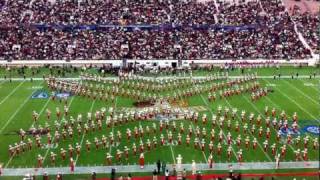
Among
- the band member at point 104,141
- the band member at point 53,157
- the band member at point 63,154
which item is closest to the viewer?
the band member at point 53,157

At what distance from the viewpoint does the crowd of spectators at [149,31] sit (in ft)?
145

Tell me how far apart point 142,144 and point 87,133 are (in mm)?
3667

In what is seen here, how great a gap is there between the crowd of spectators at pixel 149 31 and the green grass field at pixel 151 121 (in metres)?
4.87

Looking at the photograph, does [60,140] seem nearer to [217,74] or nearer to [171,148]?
[171,148]

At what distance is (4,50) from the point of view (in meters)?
44.3

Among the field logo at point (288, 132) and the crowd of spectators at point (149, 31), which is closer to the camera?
the field logo at point (288, 132)

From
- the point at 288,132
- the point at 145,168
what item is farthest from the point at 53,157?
the point at 288,132

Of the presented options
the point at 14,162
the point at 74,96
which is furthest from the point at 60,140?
the point at 74,96

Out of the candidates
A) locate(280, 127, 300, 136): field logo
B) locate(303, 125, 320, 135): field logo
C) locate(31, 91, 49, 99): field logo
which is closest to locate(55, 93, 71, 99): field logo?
locate(31, 91, 49, 99): field logo

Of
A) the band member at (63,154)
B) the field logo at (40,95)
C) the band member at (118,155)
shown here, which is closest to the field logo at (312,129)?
the band member at (118,155)

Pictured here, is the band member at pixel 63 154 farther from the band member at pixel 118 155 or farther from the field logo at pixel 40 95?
the field logo at pixel 40 95


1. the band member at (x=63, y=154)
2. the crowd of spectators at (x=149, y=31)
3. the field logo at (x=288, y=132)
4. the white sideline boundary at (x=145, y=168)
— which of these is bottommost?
the white sideline boundary at (x=145, y=168)

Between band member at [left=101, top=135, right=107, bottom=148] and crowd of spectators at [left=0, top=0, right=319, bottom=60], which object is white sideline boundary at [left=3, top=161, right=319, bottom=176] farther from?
crowd of spectators at [left=0, top=0, right=319, bottom=60]

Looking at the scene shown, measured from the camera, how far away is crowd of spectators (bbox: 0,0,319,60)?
4431 centimetres
